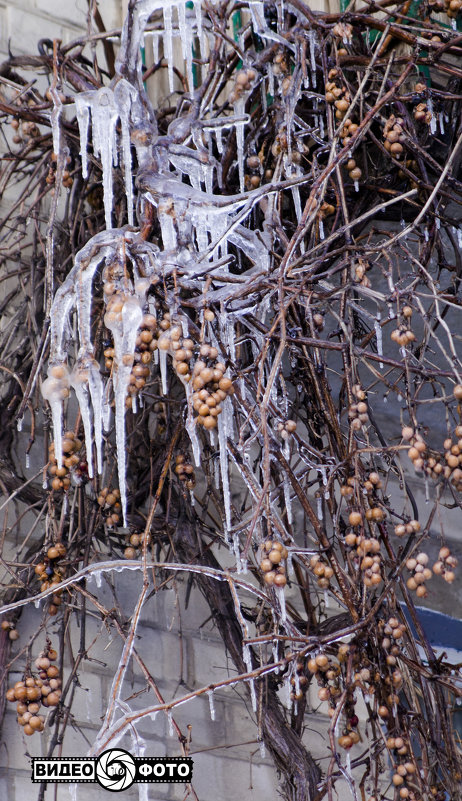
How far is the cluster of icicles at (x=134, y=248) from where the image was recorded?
5.50 feet

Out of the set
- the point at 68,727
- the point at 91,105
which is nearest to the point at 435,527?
the point at 68,727

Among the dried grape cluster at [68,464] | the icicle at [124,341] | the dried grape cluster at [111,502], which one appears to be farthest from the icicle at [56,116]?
the dried grape cluster at [111,502]

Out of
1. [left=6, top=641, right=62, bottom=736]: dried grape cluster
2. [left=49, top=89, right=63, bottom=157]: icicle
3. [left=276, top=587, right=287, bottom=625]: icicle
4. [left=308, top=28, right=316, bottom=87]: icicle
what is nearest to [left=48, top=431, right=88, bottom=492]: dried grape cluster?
[left=6, top=641, right=62, bottom=736]: dried grape cluster

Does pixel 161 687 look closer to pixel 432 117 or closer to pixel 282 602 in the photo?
pixel 282 602

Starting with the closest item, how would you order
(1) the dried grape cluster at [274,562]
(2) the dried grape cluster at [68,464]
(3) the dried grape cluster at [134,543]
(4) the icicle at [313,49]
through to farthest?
(1) the dried grape cluster at [274,562], (2) the dried grape cluster at [68,464], (4) the icicle at [313,49], (3) the dried grape cluster at [134,543]

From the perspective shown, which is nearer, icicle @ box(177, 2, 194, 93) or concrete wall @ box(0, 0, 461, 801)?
icicle @ box(177, 2, 194, 93)

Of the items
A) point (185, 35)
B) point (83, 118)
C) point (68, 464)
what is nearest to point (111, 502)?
point (68, 464)

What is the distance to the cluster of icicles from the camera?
1678 mm

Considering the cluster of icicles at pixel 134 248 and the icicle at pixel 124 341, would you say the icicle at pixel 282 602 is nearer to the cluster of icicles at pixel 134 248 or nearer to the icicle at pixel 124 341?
the cluster of icicles at pixel 134 248

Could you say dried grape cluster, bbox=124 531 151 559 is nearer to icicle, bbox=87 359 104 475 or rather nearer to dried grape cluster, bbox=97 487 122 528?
dried grape cluster, bbox=97 487 122 528

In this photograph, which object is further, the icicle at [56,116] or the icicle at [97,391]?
the icicle at [56,116]

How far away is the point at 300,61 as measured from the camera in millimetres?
1994

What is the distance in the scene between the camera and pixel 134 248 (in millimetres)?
1755

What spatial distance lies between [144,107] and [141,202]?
8.2 inches
